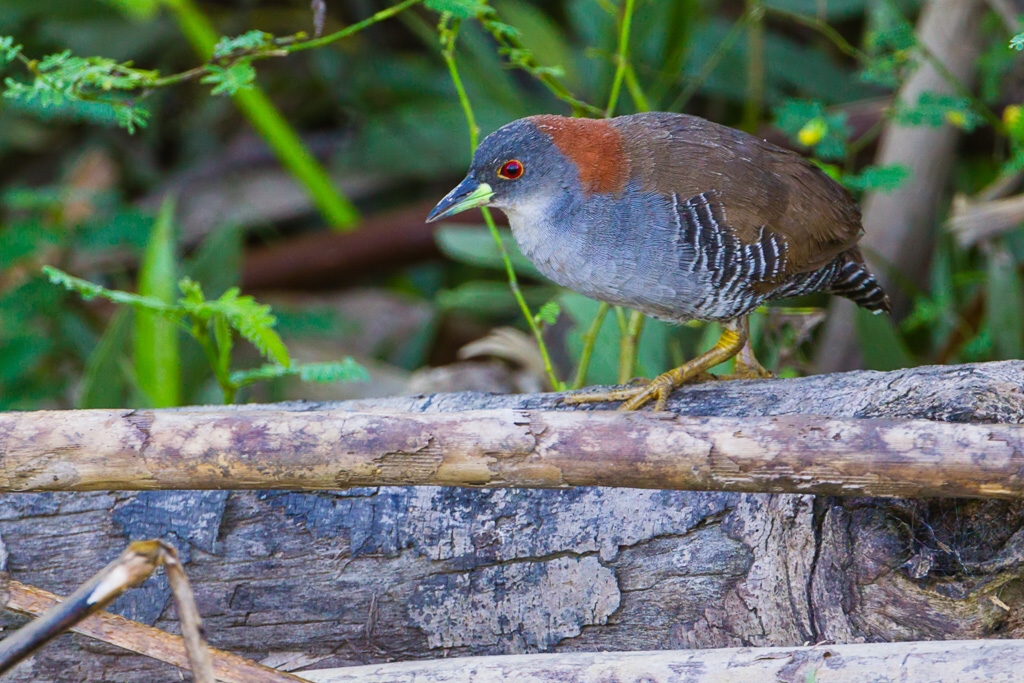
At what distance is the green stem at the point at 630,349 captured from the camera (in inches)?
124

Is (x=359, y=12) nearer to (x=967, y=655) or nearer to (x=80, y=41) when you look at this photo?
(x=80, y=41)

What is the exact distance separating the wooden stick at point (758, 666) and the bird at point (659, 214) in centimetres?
74

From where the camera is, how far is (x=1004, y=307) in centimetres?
382

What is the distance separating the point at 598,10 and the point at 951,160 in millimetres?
1773

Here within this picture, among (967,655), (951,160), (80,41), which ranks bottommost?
(967,655)

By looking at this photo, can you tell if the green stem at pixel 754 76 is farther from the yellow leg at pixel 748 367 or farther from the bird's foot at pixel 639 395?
the bird's foot at pixel 639 395

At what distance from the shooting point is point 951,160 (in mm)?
4512

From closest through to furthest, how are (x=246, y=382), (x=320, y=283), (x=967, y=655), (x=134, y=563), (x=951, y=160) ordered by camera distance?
(x=134, y=563) < (x=967, y=655) < (x=246, y=382) < (x=951, y=160) < (x=320, y=283)

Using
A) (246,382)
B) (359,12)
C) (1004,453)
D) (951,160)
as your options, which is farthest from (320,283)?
(1004,453)

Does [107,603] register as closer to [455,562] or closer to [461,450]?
[461,450]

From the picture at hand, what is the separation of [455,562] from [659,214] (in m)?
0.92

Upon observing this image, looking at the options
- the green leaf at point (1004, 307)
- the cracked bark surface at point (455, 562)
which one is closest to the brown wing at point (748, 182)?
the cracked bark surface at point (455, 562)

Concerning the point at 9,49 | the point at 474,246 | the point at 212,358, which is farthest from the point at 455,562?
the point at 474,246

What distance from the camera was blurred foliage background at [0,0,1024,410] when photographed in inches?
131
